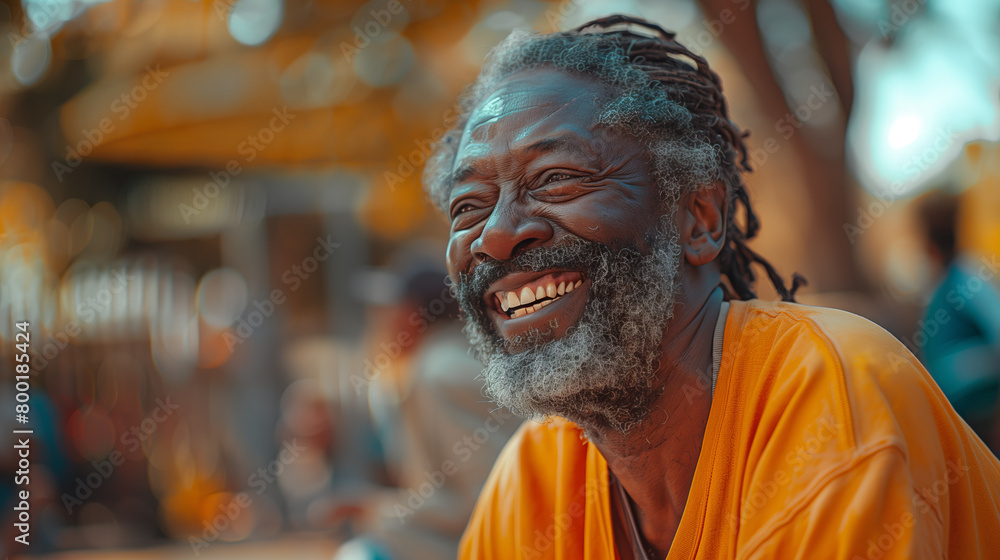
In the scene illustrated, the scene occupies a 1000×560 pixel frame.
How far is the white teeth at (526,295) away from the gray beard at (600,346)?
5cm

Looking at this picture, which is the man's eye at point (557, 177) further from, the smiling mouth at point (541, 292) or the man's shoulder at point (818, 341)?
the man's shoulder at point (818, 341)

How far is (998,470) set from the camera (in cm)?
169

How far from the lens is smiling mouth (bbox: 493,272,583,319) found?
6.15ft

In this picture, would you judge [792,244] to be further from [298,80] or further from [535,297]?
[535,297]

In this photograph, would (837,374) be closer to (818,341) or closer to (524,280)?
(818,341)

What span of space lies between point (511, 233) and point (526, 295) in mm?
161

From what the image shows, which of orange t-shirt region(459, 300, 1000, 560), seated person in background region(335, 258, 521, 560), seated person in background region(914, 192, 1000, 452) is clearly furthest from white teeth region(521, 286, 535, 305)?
seated person in background region(914, 192, 1000, 452)

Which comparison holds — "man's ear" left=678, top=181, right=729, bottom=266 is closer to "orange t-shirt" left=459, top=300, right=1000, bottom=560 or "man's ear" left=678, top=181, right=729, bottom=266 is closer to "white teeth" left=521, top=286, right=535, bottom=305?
"orange t-shirt" left=459, top=300, right=1000, bottom=560

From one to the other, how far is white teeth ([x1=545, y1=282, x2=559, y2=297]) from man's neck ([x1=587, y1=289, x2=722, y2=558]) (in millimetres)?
308

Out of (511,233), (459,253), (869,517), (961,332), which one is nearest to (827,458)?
(869,517)

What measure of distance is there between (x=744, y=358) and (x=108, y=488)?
30.3ft

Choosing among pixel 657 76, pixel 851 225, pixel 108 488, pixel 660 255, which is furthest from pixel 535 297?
pixel 108 488

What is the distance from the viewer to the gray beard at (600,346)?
1.81 m

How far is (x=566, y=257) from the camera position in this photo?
6.05ft
